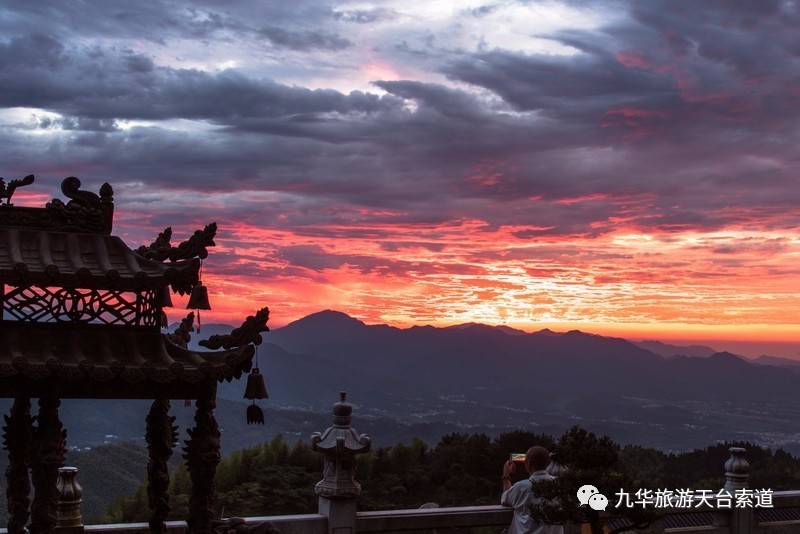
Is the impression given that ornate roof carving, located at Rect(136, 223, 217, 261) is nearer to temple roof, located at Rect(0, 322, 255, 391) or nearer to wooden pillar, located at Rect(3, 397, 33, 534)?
temple roof, located at Rect(0, 322, 255, 391)

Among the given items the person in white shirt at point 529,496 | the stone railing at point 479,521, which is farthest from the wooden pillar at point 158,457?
the person in white shirt at point 529,496

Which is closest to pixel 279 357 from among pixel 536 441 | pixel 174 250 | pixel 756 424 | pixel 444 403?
pixel 444 403

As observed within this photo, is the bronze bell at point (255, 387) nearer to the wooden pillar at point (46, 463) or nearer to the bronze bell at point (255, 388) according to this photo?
the bronze bell at point (255, 388)

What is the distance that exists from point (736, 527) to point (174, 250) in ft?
41.1

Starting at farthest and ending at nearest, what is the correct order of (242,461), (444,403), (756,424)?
(444,403) → (756,424) → (242,461)

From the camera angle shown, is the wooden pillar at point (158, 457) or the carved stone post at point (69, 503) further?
the carved stone post at point (69, 503)

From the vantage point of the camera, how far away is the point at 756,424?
516ft

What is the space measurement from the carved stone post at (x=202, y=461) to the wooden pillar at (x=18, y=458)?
1.71 m

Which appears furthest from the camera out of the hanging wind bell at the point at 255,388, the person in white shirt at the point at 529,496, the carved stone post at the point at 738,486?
the carved stone post at the point at 738,486

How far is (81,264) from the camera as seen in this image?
10.5m

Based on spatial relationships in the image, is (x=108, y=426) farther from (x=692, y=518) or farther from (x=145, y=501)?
(x=692, y=518)

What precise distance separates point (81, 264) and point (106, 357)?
3.56ft

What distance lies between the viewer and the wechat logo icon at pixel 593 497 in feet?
36.0

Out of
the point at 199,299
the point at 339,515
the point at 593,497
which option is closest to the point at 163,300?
the point at 199,299
